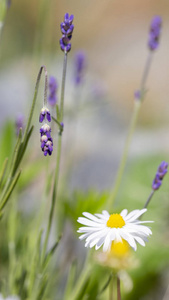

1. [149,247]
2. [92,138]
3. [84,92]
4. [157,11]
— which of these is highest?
[157,11]

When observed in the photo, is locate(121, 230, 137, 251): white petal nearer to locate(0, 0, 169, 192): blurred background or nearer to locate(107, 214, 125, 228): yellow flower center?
locate(107, 214, 125, 228): yellow flower center

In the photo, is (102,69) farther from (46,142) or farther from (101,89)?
(46,142)

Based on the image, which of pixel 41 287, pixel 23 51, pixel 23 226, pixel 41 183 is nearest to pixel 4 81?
pixel 23 51

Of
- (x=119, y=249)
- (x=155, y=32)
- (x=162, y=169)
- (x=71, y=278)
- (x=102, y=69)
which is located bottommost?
(x=71, y=278)

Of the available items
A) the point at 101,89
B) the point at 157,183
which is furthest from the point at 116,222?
the point at 101,89

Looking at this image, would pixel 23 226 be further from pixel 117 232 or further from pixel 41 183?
pixel 117 232

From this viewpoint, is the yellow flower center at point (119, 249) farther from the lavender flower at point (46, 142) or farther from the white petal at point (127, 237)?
the lavender flower at point (46, 142)

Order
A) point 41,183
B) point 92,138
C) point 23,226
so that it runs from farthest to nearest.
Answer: point 92,138 < point 41,183 < point 23,226

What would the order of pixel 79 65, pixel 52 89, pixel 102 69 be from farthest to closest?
pixel 102 69
pixel 79 65
pixel 52 89
